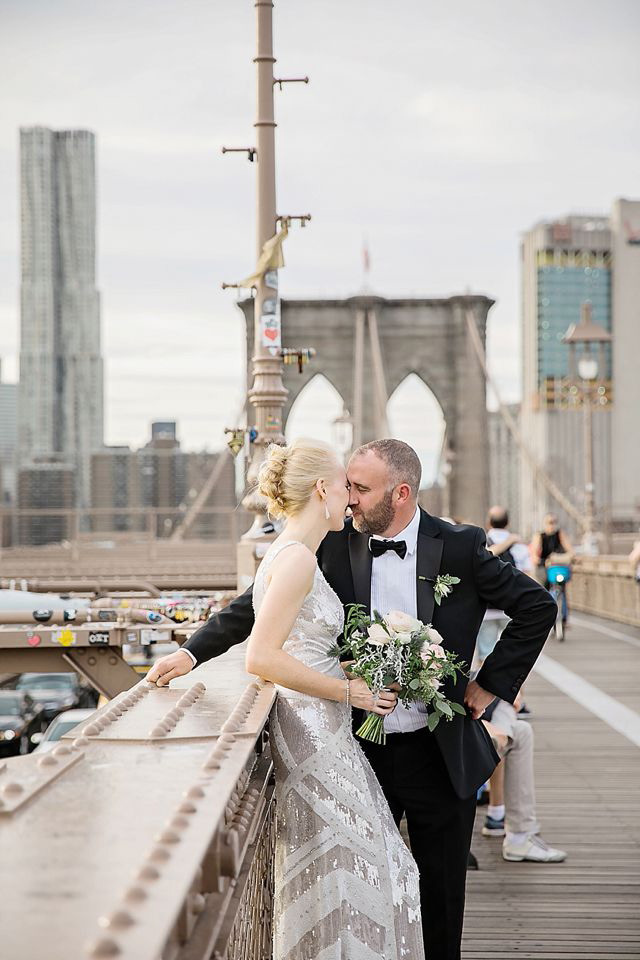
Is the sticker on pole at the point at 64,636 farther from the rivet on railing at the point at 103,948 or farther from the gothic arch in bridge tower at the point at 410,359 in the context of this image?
the gothic arch in bridge tower at the point at 410,359

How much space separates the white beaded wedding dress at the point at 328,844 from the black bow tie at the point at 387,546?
0.42 m

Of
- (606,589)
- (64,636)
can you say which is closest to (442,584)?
(64,636)

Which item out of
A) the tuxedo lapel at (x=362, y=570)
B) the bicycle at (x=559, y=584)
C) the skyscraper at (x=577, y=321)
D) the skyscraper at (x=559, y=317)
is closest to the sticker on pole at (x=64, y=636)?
the tuxedo lapel at (x=362, y=570)

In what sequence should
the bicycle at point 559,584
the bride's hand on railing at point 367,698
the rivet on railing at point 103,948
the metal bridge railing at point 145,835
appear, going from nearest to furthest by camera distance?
the rivet on railing at point 103,948 → the metal bridge railing at point 145,835 → the bride's hand on railing at point 367,698 → the bicycle at point 559,584

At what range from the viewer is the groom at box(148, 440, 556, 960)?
11.7 feet

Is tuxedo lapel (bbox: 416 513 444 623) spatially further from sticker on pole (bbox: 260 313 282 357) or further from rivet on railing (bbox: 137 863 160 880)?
sticker on pole (bbox: 260 313 282 357)

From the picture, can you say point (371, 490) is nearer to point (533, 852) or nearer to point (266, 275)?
point (533, 852)

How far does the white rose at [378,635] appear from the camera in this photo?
10.5ft

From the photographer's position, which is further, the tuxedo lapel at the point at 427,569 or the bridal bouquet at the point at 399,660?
the tuxedo lapel at the point at 427,569

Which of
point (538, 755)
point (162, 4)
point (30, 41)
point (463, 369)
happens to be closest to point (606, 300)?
point (463, 369)

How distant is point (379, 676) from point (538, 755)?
539 cm

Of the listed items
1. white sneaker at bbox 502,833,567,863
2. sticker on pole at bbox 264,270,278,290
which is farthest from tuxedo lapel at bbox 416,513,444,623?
sticker on pole at bbox 264,270,278,290

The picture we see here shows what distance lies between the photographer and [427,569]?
11.9 feet

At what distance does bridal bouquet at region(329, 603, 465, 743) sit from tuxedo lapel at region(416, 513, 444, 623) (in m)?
0.28
